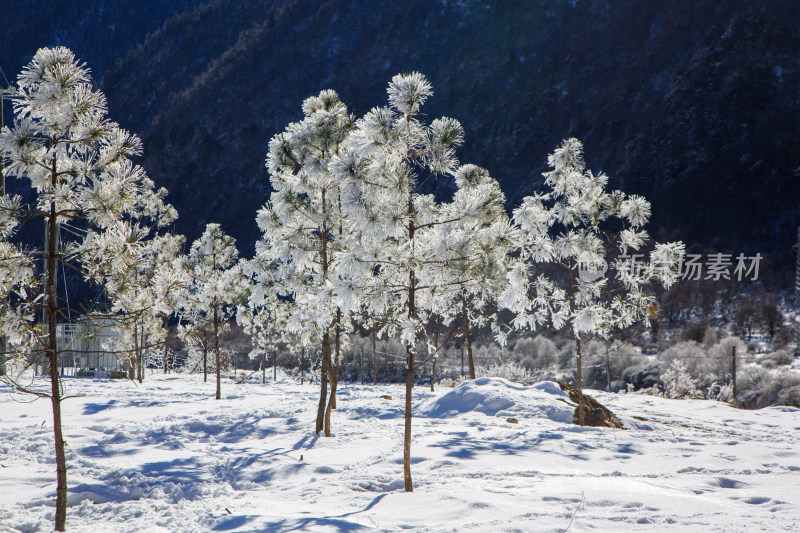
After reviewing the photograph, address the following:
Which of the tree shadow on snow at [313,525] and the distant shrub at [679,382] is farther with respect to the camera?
the distant shrub at [679,382]

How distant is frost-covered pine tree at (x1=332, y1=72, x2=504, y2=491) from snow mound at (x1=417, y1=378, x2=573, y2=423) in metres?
7.31

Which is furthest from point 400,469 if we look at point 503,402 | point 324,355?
point 503,402

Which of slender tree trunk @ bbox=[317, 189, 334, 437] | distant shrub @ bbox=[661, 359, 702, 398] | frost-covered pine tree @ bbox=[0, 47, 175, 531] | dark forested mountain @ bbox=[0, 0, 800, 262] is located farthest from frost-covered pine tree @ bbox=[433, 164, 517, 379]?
dark forested mountain @ bbox=[0, 0, 800, 262]

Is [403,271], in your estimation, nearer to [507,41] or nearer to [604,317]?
[604,317]

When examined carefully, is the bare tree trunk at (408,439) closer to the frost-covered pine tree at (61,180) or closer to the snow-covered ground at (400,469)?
the snow-covered ground at (400,469)

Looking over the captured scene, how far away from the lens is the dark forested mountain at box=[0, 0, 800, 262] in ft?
195

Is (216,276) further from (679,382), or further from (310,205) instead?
(679,382)

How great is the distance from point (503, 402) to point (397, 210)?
9.11 meters

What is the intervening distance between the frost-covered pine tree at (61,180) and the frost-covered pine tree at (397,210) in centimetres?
249

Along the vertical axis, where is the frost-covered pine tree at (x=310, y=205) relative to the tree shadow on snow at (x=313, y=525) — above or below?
above

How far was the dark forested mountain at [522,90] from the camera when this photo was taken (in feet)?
195

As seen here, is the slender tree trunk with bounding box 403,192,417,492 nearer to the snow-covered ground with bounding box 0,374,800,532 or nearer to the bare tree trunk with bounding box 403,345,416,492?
the bare tree trunk with bounding box 403,345,416,492

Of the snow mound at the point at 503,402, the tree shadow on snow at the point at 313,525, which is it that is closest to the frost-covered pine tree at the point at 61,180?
the tree shadow on snow at the point at 313,525

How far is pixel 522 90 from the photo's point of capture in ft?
288
